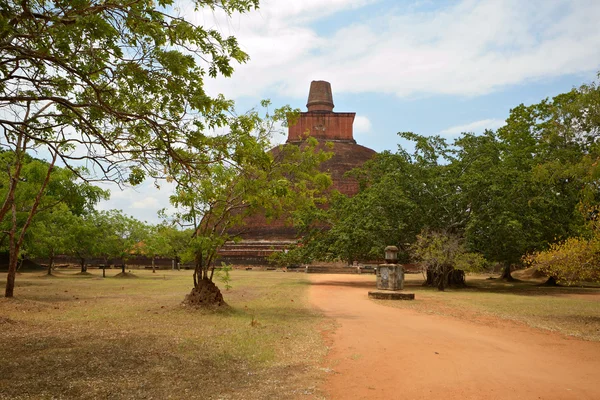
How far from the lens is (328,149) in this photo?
4819 centimetres

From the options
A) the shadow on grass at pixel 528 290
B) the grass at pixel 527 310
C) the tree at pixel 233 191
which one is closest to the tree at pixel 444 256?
the shadow on grass at pixel 528 290

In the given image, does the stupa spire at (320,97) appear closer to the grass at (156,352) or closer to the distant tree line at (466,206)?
the distant tree line at (466,206)

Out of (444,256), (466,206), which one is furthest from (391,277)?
(466,206)

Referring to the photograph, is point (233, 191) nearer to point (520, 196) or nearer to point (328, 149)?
point (520, 196)

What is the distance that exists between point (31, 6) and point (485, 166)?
19.6 metres

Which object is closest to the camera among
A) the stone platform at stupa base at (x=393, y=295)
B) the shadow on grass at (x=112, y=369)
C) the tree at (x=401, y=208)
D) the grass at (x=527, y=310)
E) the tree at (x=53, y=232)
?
the shadow on grass at (x=112, y=369)

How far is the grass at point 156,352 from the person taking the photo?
5488 mm

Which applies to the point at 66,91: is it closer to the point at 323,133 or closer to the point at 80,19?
the point at 80,19

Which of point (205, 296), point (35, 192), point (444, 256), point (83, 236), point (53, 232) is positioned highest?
point (35, 192)

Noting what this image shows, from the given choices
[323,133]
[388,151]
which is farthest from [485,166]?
[323,133]

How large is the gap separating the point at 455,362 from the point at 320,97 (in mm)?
47742

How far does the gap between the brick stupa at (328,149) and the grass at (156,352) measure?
104ft

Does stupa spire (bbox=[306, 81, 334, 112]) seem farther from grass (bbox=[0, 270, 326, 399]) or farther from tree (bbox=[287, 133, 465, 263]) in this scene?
grass (bbox=[0, 270, 326, 399])

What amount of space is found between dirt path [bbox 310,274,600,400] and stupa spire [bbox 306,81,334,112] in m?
43.4
